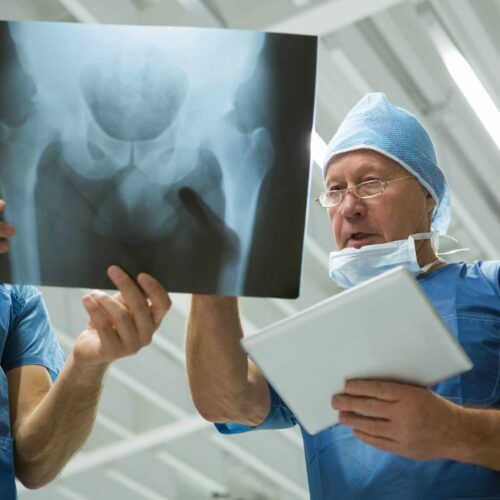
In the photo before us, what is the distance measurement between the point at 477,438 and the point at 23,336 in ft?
3.15

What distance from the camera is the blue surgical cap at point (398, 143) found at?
2.28 metres

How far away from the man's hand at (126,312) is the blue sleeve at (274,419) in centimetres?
54

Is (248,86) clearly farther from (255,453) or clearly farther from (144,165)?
(255,453)

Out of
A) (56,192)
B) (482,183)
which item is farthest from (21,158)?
(482,183)

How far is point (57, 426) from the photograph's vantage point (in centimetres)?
188

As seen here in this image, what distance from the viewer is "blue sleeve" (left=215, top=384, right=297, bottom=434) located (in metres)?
2.11

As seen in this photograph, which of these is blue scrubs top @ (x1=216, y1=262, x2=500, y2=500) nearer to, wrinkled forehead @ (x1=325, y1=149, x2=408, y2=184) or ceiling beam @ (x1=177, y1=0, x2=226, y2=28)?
wrinkled forehead @ (x1=325, y1=149, x2=408, y2=184)

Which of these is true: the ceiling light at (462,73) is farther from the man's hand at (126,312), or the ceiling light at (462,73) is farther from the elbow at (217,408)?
the man's hand at (126,312)

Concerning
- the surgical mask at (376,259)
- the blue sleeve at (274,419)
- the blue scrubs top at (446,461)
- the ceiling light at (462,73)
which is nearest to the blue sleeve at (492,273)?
the blue scrubs top at (446,461)

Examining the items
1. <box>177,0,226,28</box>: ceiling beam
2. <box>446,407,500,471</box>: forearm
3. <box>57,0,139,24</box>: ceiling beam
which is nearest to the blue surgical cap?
<box>446,407,500,471</box>: forearm

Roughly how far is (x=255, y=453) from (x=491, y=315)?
468 cm

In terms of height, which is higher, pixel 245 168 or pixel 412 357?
pixel 245 168

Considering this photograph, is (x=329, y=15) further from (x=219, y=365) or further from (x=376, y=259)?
(x=219, y=365)

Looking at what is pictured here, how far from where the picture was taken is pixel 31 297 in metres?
2.12
